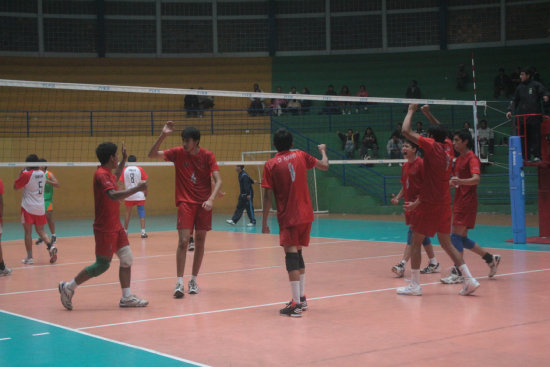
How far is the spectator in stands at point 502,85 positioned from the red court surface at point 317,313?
15.9 m

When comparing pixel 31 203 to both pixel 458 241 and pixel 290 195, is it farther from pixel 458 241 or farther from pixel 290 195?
pixel 458 241

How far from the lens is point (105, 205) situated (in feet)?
23.4

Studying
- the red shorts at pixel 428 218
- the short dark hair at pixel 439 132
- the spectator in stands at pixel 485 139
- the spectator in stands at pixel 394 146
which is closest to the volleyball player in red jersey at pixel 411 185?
the red shorts at pixel 428 218

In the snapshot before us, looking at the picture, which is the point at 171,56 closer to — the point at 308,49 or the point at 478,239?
the point at 308,49

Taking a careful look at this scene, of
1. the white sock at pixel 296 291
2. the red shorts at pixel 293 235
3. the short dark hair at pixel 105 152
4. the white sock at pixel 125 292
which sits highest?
the short dark hair at pixel 105 152

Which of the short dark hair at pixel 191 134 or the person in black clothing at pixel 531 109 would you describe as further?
the person in black clothing at pixel 531 109

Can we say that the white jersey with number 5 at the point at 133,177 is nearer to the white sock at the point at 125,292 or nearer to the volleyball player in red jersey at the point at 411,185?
the volleyball player in red jersey at the point at 411,185

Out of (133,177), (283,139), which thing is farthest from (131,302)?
(133,177)

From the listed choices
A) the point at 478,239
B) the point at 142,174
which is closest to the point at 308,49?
the point at 142,174

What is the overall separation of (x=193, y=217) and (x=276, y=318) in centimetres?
191

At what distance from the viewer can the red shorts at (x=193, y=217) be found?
7840mm

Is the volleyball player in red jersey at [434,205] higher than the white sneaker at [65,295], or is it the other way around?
the volleyball player in red jersey at [434,205]

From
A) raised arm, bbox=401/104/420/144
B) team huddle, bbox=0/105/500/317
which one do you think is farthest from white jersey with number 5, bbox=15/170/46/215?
raised arm, bbox=401/104/420/144

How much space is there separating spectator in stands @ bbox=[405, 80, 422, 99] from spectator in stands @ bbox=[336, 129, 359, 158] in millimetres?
3225
